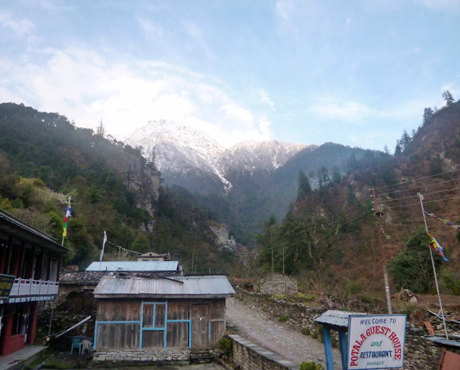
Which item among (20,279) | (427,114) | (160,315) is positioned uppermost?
(427,114)

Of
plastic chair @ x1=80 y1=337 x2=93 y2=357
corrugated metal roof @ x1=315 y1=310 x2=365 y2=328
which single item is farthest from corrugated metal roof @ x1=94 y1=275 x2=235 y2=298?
corrugated metal roof @ x1=315 y1=310 x2=365 y2=328

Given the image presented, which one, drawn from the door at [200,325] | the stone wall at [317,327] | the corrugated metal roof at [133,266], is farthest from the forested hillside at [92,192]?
the stone wall at [317,327]

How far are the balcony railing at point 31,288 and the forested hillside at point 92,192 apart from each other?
11.8 metres

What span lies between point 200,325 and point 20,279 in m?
8.35

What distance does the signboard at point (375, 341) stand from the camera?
5992mm

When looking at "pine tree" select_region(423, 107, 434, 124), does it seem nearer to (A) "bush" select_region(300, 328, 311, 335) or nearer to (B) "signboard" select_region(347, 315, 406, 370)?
(A) "bush" select_region(300, 328, 311, 335)

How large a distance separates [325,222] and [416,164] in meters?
35.2

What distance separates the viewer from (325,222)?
146ft

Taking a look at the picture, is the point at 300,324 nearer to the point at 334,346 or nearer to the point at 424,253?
the point at 334,346

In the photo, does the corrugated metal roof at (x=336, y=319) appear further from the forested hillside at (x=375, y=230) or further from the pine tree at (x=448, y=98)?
the pine tree at (x=448, y=98)

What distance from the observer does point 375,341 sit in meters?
6.10

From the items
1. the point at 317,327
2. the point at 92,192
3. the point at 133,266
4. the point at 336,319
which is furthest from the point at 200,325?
the point at 92,192

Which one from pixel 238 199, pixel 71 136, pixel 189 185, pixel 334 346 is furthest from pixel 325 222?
pixel 189 185

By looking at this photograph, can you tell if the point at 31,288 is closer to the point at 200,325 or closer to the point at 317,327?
the point at 200,325
